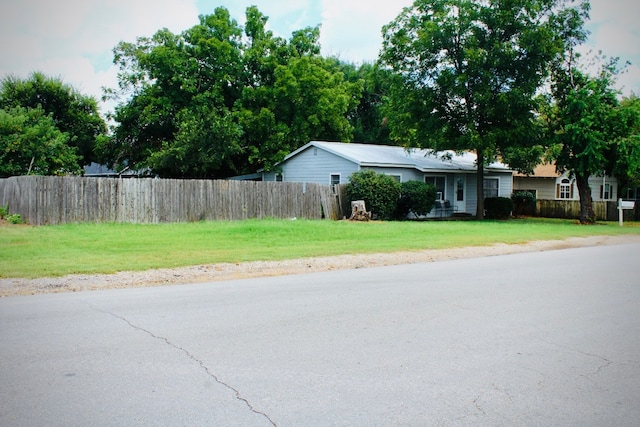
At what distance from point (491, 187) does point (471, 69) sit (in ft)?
33.7

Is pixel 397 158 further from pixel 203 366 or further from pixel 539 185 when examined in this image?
pixel 203 366

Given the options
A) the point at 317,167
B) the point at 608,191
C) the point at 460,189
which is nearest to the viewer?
the point at 317,167

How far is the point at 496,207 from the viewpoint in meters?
32.9

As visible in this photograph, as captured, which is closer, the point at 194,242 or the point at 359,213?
the point at 194,242

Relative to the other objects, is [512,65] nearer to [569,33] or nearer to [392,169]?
[569,33]

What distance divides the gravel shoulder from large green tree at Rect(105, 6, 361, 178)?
19.5m

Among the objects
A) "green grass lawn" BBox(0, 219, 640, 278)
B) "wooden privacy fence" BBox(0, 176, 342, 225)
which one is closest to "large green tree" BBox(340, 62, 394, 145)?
"wooden privacy fence" BBox(0, 176, 342, 225)

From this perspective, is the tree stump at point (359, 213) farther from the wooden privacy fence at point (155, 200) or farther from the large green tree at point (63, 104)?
the large green tree at point (63, 104)

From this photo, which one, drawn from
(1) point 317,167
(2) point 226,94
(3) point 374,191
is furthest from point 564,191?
(2) point 226,94

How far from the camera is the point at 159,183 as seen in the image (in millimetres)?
21375

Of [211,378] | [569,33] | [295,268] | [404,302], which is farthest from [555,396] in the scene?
[569,33]

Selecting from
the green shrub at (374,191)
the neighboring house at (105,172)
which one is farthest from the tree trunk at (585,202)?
the neighboring house at (105,172)

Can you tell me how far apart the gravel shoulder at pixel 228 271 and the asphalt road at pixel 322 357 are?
0.86 m

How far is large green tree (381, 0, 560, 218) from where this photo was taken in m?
26.5
